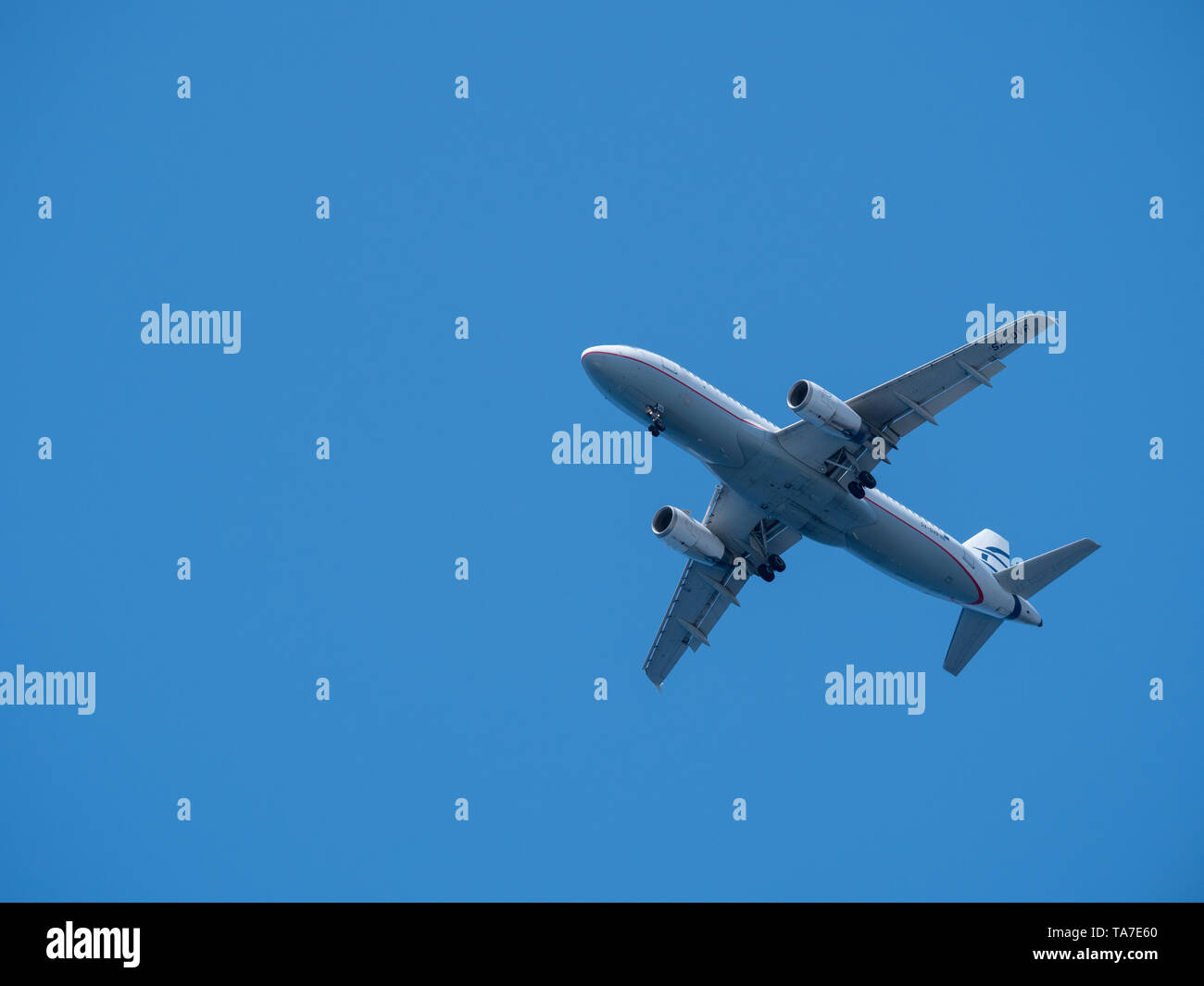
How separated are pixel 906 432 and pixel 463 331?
798 inches

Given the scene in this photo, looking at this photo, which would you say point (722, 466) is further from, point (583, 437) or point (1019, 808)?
point (1019, 808)

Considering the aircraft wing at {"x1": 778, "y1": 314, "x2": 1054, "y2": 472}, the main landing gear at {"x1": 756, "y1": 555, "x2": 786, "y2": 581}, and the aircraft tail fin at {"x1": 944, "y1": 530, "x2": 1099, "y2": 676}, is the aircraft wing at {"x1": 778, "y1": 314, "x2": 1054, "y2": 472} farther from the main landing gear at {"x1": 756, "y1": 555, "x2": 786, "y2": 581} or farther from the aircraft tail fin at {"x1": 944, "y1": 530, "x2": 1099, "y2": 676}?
the aircraft tail fin at {"x1": 944, "y1": 530, "x2": 1099, "y2": 676}

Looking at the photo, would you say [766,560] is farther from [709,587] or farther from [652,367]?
[652,367]

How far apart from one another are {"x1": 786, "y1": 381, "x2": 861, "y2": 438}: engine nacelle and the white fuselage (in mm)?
1943

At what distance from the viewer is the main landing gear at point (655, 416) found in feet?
150

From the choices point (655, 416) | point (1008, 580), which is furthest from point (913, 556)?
point (655, 416)

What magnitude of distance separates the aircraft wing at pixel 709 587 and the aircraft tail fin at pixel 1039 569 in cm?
841

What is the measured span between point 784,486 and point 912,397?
18.0ft

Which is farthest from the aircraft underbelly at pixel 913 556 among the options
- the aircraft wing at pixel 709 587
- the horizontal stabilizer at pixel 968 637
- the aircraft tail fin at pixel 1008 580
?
the aircraft wing at pixel 709 587

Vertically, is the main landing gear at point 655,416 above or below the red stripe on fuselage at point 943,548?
above

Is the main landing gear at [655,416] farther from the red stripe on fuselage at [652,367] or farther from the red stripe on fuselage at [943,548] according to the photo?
the red stripe on fuselage at [943,548]
